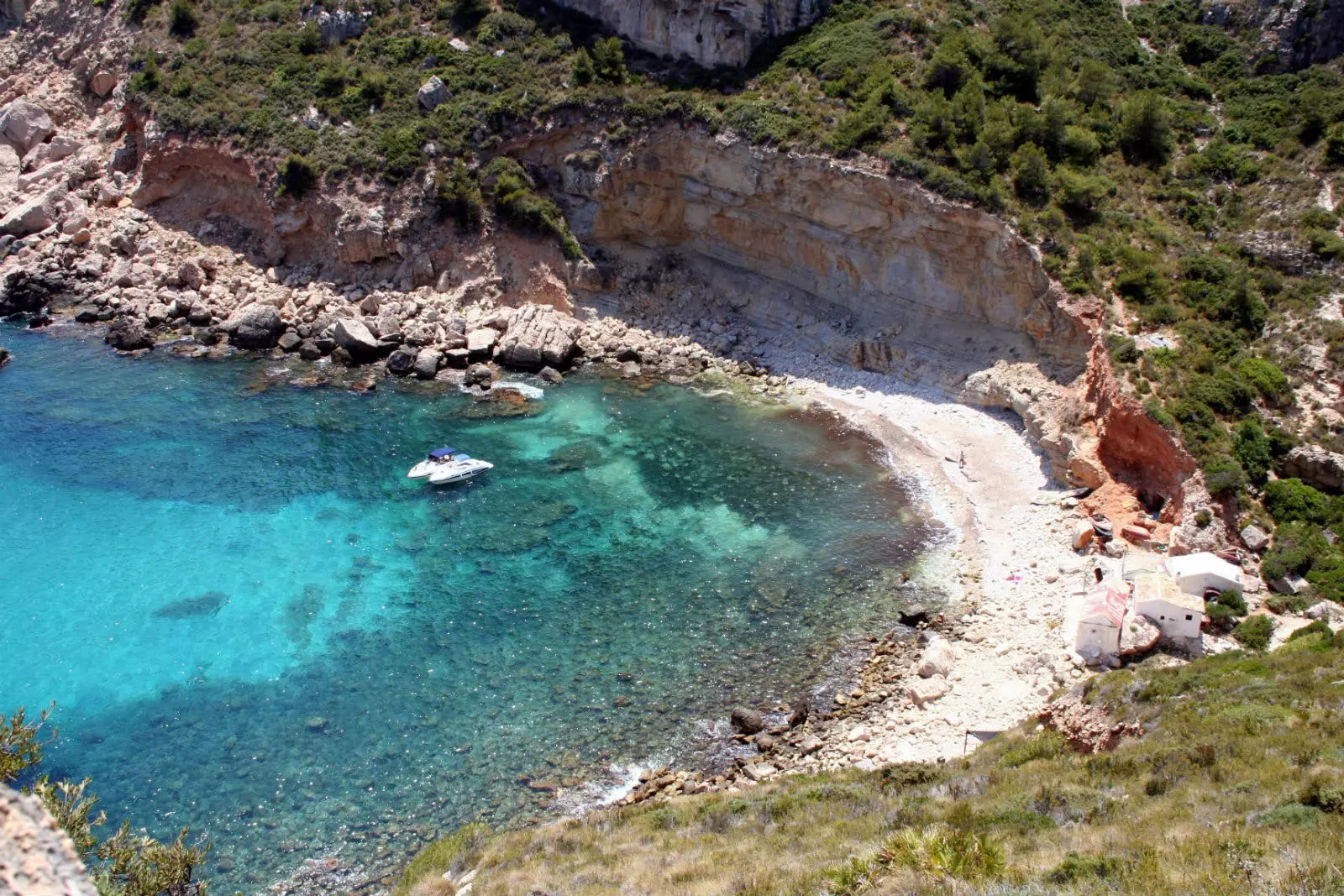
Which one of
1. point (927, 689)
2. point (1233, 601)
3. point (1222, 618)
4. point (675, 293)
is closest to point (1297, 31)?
point (675, 293)

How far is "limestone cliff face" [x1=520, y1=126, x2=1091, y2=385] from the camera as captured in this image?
132 feet

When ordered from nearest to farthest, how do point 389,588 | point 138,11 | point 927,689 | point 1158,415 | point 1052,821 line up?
point 1052,821 < point 927,689 < point 389,588 < point 1158,415 < point 138,11

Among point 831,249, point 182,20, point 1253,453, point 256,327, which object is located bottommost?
point 256,327

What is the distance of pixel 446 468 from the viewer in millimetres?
36531

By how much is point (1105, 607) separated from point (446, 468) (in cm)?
2314

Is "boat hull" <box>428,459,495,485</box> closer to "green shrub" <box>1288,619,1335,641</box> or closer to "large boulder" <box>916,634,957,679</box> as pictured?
"large boulder" <box>916,634,957,679</box>

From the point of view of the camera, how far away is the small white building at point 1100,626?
1015 inches

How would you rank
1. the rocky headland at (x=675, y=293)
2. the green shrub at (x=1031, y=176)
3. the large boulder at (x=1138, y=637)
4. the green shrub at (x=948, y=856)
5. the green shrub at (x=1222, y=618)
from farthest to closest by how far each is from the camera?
the green shrub at (x=1031, y=176)
the rocky headland at (x=675, y=293)
the green shrub at (x=1222, y=618)
the large boulder at (x=1138, y=637)
the green shrub at (x=948, y=856)

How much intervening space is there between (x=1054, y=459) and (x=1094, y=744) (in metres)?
17.1

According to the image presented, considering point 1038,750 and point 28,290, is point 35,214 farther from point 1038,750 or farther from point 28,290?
point 1038,750

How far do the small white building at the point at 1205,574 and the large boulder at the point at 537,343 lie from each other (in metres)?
27.9

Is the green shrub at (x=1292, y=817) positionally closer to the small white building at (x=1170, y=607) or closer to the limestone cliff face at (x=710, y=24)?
the small white building at (x=1170, y=607)

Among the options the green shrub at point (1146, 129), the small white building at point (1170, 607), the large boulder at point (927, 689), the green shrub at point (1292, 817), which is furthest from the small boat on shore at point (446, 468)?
the green shrub at point (1146, 129)

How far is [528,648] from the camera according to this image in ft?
90.6
